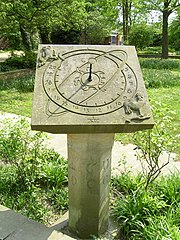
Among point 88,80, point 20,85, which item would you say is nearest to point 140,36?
point 20,85

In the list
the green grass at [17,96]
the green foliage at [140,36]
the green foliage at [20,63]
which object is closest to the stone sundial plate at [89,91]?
the green grass at [17,96]

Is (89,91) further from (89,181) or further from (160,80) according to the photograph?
(160,80)

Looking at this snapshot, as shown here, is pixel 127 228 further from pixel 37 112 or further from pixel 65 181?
pixel 37 112

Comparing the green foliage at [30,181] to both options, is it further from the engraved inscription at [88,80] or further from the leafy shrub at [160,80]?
the leafy shrub at [160,80]

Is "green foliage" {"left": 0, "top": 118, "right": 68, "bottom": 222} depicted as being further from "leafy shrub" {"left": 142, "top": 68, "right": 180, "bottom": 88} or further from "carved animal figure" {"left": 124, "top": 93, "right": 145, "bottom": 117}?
"leafy shrub" {"left": 142, "top": 68, "right": 180, "bottom": 88}

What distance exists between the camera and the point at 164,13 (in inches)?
580

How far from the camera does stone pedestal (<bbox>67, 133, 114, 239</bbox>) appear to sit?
1.93 m

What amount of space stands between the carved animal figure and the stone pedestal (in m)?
0.28

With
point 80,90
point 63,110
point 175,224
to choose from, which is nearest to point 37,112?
point 63,110

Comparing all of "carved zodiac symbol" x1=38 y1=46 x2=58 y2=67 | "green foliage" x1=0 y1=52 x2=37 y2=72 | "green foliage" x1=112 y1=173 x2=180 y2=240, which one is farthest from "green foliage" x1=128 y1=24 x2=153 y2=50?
"carved zodiac symbol" x1=38 y1=46 x2=58 y2=67

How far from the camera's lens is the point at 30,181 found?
2.80 meters

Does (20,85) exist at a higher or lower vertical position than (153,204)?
higher

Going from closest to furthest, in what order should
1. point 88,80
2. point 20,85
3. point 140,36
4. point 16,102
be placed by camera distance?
point 88,80, point 16,102, point 20,85, point 140,36

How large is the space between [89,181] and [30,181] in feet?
3.34
